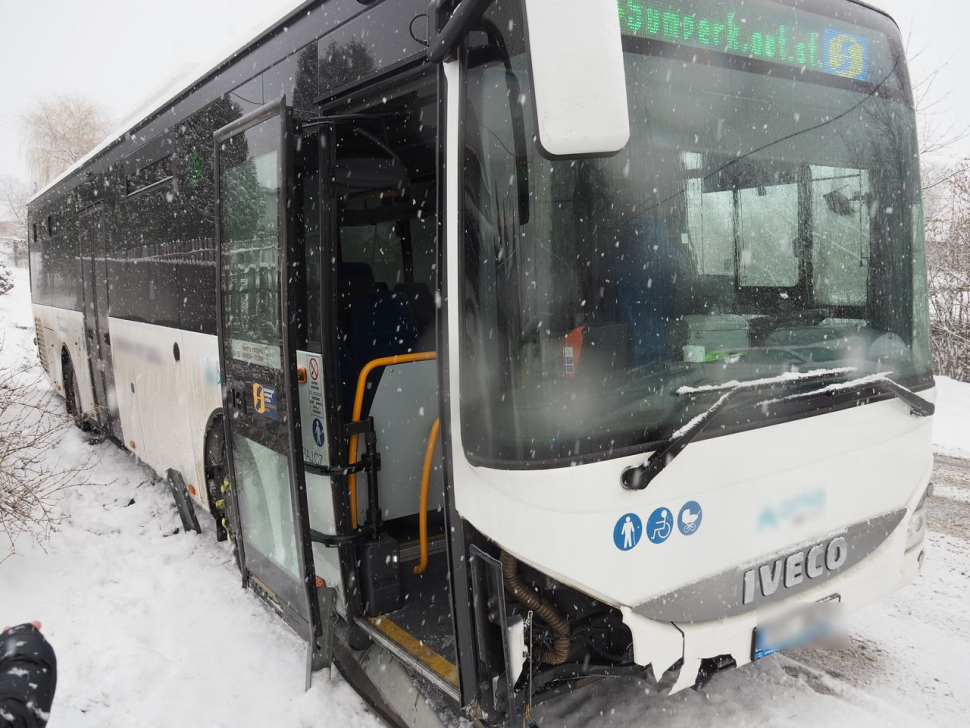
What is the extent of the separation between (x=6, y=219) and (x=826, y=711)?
60170 millimetres

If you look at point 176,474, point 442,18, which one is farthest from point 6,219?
point 442,18

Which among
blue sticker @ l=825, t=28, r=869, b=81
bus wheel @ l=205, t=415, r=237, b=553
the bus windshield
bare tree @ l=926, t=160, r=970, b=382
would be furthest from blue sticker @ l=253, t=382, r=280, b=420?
bare tree @ l=926, t=160, r=970, b=382

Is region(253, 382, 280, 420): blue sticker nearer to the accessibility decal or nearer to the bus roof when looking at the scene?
the accessibility decal

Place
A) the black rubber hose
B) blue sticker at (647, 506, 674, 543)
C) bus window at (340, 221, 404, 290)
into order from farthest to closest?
bus window at (340, 221, 404, 290) < the black rubber hose < blue sticker at (647, 506, 674, 543)

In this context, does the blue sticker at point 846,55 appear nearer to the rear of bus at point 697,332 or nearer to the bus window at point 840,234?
the rear of bus at point 697,332

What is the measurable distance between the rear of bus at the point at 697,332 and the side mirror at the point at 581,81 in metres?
0.11

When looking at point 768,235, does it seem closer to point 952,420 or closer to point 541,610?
point 541,610

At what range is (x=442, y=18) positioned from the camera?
245 cm

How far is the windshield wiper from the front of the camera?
2.24 meters

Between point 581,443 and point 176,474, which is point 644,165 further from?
point 176,474

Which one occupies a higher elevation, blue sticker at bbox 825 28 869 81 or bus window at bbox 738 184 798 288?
blue sticker at bbox 825 28 869 81

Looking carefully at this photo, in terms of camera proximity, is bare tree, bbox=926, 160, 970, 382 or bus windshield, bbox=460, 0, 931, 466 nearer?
bus windshield, bbox=460, 0, 931, 466

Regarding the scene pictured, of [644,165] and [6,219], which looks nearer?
[644,165]

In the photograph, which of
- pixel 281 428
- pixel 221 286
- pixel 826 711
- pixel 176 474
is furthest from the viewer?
pixel 176 474
